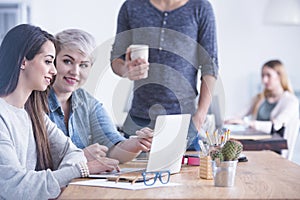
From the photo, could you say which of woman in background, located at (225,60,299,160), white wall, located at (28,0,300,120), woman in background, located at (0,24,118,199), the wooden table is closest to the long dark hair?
woman in background, located at (0,24,118,199)

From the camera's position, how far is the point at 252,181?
1.54 meters

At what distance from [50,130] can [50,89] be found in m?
0.21

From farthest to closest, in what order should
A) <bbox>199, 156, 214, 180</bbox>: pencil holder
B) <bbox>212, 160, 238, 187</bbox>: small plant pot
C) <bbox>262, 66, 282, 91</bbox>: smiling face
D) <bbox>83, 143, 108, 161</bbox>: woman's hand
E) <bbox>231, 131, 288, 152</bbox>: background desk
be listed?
<bbox>262, 66, 282, 91</bbox>: smiling face → <bbox>231, 131, 288, 152</bbox>: background desk → <bbox>83, 143, 108, 161</bbox>: woman's hand → <bbox>199, 156, 214, 180</bbox>: pencil holder → <bbox>212, 160, 238, 187</bbox>: small plant pot

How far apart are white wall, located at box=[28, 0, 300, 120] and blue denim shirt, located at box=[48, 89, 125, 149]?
9.12 feet

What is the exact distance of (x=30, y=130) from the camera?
69.9 inches

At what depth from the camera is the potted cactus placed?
4.73ft

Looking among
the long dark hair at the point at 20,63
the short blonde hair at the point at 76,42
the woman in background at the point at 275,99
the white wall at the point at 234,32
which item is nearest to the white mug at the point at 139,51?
the short blonde hair at the point at 76,42

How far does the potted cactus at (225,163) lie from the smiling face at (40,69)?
22.8 inches

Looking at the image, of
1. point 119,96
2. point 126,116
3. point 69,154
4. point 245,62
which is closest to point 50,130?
point 69,154

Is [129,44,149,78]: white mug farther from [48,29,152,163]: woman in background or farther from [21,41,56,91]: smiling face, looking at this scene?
[21,41,56,91]: smiling face

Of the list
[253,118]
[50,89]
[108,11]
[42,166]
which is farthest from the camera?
[108,11]

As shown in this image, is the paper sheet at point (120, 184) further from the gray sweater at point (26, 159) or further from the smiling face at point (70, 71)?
the smiling face at point (70, 71)

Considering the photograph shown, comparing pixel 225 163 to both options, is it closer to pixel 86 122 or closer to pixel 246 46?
pixel 86 122

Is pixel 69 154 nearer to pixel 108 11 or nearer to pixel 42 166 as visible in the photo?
→ pixel 42 166
